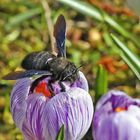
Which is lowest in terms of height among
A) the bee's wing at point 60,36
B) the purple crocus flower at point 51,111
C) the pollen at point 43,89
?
the purple crocus flower at point 51,111

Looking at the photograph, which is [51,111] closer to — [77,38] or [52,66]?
[52,66]

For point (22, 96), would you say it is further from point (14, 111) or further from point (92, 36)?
point (92, 36)

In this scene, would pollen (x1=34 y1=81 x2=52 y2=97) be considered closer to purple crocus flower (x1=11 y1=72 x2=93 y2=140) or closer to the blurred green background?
purple crocus flower (x1=11 y1=72 x2=93 y2=140)

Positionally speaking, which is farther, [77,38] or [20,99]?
[77,38]

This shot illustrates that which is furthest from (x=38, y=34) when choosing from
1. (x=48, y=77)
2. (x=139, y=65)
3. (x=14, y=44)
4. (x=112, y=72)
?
(x=48, y=77)

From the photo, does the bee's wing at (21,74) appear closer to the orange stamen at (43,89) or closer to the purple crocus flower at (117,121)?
the orange stamen at (43,89)

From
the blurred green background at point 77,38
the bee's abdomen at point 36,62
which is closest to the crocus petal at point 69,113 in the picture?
the bee's abdomen at point 36,62

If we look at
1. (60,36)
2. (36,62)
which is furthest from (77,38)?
(36,62)
